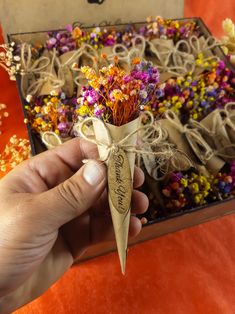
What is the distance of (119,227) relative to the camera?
59cm

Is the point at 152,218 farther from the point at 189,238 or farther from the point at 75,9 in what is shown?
the point at 75,9

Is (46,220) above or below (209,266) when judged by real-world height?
above

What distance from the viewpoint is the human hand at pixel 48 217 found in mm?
551

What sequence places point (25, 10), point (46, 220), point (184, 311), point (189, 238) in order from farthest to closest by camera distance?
point (25, 10)
point (189, 238)
point (184, 311)
point (46, 220)

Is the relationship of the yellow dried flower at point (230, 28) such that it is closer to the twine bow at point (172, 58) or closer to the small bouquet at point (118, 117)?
the twine bow at point (172, 58)

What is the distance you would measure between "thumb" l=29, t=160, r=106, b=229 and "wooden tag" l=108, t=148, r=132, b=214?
0.02m

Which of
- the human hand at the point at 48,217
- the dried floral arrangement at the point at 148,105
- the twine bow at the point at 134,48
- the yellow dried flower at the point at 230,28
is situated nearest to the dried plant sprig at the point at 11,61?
the dried floral arrangement at the point at 148,105

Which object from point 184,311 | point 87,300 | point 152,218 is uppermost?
point 152,218

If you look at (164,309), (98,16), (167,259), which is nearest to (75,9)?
(98,16)

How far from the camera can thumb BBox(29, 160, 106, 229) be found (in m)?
0.54

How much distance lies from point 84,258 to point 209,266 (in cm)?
33

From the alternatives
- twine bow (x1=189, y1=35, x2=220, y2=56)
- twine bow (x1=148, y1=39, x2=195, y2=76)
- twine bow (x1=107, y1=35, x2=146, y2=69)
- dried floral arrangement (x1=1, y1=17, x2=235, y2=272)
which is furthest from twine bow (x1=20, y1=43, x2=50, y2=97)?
twine bow (x1=189, y1=35, x2=220, y2=56)

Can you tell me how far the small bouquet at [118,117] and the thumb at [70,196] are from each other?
2 cm

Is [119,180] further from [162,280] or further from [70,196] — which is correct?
[162,280]
